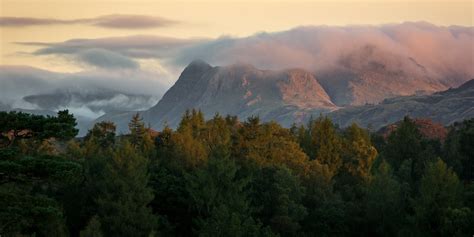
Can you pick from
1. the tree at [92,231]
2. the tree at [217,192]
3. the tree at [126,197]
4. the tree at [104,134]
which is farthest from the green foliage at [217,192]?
→ the tree at [104,134]

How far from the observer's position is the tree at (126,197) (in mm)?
91062

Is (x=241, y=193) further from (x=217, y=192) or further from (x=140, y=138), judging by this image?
(x=140, y=138)

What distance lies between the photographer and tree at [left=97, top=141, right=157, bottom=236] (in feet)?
299

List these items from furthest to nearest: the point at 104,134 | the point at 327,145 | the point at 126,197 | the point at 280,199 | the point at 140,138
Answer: the point at 104,134, the point at 327,145, the point at 140,138, the point at 280,199, the point at 126,197

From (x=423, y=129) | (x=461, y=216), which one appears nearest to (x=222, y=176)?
(x=461, y=216)

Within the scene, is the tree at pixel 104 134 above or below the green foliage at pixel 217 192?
above

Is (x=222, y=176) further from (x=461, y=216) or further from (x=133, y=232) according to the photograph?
(x=461, y=216)

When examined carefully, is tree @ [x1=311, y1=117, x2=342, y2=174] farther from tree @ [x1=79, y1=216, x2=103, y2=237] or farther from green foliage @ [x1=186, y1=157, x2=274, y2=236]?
tree @ [x1=79, y1=216, x2=103, y2=237]

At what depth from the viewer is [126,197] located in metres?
93.8

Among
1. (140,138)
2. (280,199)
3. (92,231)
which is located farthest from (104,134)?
(92,231)

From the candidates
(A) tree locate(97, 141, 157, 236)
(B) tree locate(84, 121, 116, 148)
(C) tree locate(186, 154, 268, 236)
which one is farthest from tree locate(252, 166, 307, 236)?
(B) tree locate(84, 121, 116, 148)

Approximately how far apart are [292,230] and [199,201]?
1341cm

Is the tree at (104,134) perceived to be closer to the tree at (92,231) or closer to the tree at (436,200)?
the tree at (92,231)

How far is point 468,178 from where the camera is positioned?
124m
